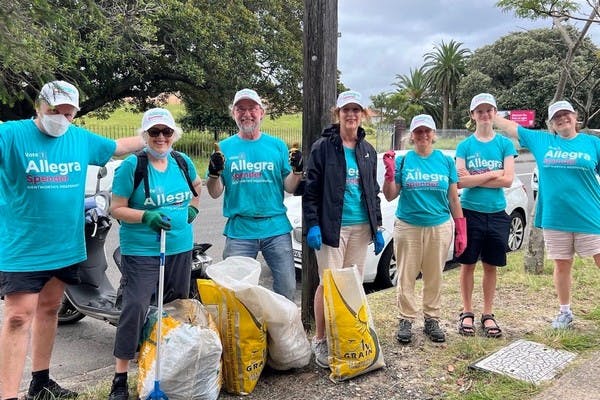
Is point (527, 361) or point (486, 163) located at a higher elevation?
point (486, 163)

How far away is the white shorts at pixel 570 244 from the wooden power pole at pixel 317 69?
80.0 inches

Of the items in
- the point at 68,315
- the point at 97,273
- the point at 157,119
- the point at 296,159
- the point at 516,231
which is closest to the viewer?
the point at 157,119

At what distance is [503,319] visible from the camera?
15.8ft

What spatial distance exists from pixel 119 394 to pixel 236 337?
789 millimetres

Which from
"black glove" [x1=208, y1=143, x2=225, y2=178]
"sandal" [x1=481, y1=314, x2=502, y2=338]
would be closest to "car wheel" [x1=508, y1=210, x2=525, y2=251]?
"sandal" [x1=481, y1=314, x2=502, y2=338]

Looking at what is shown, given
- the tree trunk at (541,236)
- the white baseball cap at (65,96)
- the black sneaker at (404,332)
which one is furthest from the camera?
the tree trunk at (541,236)

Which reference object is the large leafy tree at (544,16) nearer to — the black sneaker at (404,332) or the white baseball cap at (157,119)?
the black sneaker at (404,332)

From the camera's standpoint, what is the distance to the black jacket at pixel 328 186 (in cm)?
373

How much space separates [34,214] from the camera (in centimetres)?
316

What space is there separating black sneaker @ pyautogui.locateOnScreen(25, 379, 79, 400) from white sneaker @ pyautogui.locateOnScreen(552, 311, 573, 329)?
12.4 ft

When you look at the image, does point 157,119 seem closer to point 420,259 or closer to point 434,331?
point 420,259

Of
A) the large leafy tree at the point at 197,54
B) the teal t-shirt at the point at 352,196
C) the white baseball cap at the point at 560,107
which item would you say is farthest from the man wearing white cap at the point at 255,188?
the large leafy tree at the point at 197,54

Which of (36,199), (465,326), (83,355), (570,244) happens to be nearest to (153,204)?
(36,199)

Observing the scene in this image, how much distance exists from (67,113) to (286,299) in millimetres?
1863
